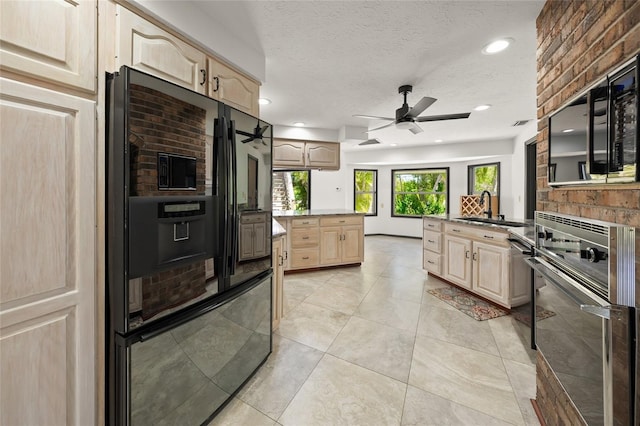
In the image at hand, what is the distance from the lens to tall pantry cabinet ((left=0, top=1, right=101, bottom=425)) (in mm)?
888

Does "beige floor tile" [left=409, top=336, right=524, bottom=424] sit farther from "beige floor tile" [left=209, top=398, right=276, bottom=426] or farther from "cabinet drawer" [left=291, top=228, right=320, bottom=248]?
"cabinet drawer" [left=291, top=228, right=320, bottom=248]

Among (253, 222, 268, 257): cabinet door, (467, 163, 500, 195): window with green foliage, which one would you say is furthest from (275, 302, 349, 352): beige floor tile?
(467, 163, 500, 195): window with green foliage

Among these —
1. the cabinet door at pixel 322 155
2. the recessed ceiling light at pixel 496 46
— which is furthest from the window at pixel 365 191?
the recessed ceiling light at pixel 496 46

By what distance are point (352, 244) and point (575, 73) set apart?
365 cm

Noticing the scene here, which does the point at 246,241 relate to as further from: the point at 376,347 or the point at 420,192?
the point at 420,192

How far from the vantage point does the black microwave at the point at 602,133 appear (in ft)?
2.65

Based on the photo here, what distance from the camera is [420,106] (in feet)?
8.63

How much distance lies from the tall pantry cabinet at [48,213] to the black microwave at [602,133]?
1.89 meters

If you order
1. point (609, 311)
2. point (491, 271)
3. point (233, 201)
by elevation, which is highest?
point (233, 201)

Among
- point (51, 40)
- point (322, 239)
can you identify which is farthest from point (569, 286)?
point (322, 239)

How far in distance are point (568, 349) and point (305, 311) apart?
6.95 feet

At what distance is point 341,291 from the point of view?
3447mm

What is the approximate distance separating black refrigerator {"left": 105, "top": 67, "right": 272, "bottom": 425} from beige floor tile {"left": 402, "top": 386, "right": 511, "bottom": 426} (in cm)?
104

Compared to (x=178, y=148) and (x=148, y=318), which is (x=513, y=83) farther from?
(x=148, y=318)
